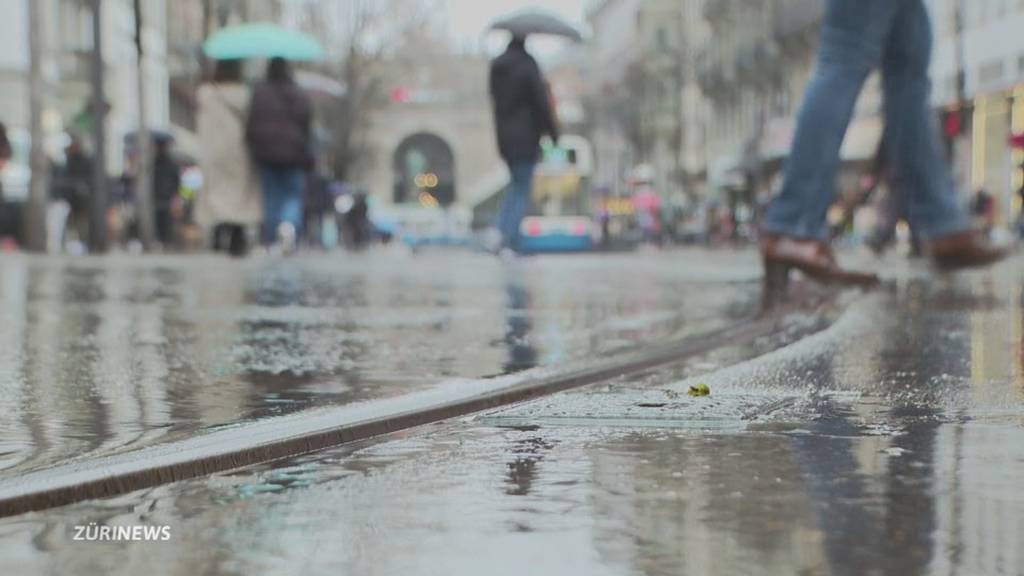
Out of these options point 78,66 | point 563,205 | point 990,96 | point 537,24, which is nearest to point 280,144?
point 537,24

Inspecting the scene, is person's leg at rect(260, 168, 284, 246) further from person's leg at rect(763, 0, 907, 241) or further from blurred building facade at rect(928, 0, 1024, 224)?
blurred building facade at rect(928, 0, 1024, 224)

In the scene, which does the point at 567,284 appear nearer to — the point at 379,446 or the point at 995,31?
the point at 379,446

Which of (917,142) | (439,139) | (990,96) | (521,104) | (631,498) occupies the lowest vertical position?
(631,498)

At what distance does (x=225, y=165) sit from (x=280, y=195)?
0.98 m

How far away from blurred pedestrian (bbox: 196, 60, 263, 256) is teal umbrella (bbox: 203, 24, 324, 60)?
3.25 m

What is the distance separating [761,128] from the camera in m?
69.2

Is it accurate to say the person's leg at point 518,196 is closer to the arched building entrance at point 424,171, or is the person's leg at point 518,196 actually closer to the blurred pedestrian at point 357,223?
the blurred pedestrian at point 357,223

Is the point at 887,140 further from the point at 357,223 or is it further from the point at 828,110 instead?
the point at 357,223

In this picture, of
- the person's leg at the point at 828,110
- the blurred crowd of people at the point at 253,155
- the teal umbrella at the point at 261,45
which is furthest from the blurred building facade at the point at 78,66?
the person's leg at the point at 828,110

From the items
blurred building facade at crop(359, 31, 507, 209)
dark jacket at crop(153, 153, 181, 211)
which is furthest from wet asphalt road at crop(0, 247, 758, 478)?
blurred building facade at crop(359, 31, 507, 209)

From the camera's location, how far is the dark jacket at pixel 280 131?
1764 cm

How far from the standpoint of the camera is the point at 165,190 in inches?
1334

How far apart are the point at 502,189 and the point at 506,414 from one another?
5294 cm

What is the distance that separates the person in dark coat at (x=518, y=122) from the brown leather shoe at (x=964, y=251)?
7918 mm
